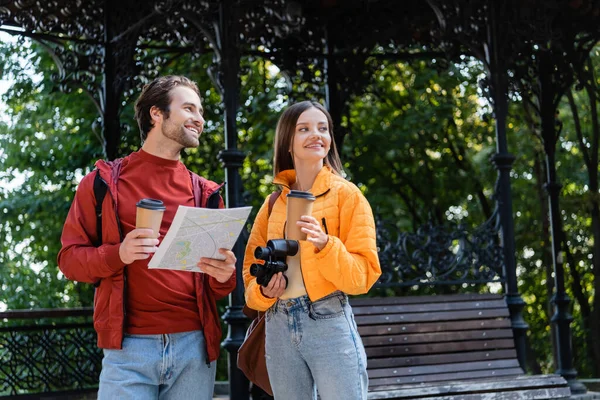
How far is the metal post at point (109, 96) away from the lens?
794 cm

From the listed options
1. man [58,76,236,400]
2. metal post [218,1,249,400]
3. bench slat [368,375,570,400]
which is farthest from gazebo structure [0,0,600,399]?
man [58,76,236,400]

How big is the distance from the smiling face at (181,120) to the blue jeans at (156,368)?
74 centimetres

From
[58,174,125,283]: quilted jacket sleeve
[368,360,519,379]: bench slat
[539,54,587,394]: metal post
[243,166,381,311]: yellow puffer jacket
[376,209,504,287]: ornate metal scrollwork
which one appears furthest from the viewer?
[539,54,587,394]: metal post

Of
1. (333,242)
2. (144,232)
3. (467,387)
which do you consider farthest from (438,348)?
(144,232)

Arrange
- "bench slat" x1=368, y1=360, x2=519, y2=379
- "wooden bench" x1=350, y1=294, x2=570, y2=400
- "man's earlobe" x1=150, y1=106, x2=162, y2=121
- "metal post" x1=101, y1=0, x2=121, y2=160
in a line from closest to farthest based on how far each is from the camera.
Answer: "man's earlobe" x1=150, y1=106, x2=162, y2=121, "wooden bench" x1=350, y1=294, x2=570, y2=400, "bench slat" x1=368, y1=360, x2=519, y2=379, "metal post" x1=101, y1=0, x2=121, y2=160

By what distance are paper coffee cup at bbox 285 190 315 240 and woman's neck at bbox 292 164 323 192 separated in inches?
18.2

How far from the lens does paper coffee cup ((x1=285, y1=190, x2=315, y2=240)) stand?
10.0 ft

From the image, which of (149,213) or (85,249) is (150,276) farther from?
(149,213)

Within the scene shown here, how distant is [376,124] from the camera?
13.8 meters

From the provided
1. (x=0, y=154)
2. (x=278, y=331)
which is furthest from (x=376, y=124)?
(x=278, y=331)

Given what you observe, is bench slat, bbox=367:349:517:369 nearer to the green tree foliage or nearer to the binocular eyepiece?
the binocular eyepiece

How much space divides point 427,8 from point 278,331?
5847mm

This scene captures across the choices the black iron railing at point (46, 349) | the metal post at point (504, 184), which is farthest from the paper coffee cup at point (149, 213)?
the black iron railing at point (46, 349)

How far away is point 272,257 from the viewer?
3172mm
